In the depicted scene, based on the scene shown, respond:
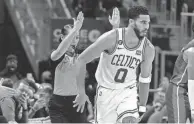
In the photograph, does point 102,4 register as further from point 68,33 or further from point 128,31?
point 128,31

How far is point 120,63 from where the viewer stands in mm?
7441

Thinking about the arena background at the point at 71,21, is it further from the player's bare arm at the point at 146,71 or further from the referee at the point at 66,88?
the player's bare arm at the point at 146,71

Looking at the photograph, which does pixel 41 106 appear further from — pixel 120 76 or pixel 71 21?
pixel 120 76

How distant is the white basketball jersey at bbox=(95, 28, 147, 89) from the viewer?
743cm

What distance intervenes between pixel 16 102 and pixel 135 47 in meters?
3.23

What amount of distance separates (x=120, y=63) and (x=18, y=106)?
3.25 meters

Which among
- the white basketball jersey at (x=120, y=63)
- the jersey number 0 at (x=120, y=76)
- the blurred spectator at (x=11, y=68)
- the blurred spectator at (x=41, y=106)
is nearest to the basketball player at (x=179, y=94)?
the white basketball jersey at (x=120, y=63)

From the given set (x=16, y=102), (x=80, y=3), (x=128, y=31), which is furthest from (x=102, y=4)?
(x=128, y=31)

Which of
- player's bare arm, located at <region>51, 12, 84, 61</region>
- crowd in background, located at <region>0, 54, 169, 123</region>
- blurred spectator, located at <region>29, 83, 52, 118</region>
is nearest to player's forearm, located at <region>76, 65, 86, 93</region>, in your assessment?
player's bare arm, located at <region>51, 12, 84, 61</region>

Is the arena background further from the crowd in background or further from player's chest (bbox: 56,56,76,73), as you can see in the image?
player's chest (bbox: 56,56,76,73)

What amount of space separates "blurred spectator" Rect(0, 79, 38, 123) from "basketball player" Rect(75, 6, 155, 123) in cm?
256

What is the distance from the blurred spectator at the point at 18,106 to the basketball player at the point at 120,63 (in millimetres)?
2559

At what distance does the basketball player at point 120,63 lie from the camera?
24.3ft

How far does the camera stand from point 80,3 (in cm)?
1647
